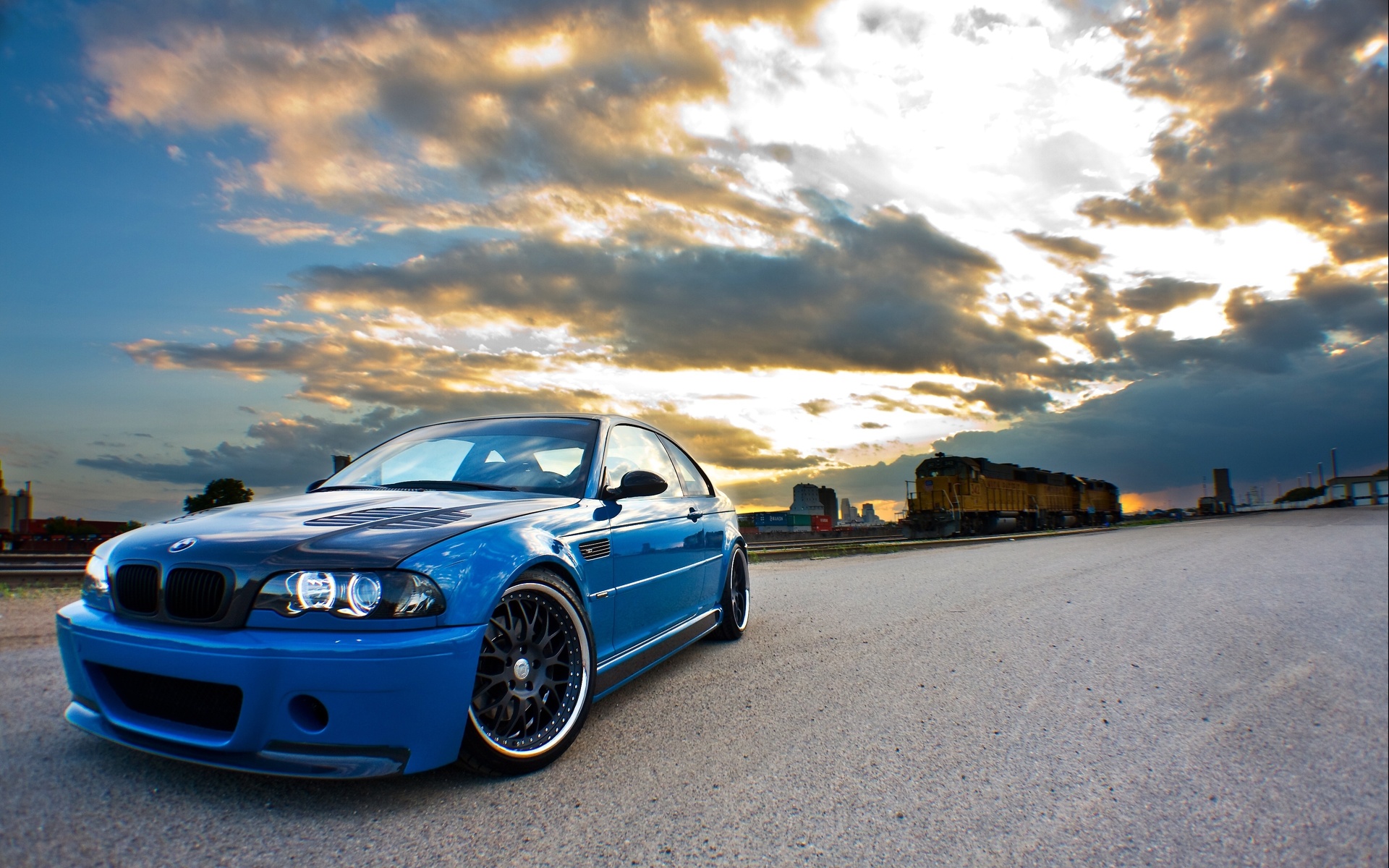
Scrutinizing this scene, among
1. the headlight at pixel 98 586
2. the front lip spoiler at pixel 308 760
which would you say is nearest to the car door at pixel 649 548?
the front lip spoiler at pixel 308 760

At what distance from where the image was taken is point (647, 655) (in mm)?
3910

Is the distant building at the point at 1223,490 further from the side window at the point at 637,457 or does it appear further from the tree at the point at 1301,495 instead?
the side window at the point at 637,457

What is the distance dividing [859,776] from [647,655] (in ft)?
4.63

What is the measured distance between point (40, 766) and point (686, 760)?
2.46 meters

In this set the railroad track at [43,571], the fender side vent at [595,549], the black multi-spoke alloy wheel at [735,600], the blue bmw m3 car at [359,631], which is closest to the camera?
the blue bmw m3 car at [359,631]

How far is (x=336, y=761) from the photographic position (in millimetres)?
2375

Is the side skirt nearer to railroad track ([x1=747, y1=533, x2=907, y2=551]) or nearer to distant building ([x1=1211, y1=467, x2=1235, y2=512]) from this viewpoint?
railroad track ([x1=747, y1=533, x2=907, y2=551])

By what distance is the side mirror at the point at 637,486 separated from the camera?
147 inches

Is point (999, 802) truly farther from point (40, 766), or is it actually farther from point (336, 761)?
point (40, 766)

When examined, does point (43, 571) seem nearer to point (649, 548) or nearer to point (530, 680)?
point (649, 548)

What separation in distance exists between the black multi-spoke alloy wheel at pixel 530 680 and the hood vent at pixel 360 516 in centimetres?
59

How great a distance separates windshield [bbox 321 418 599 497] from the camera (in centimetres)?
382

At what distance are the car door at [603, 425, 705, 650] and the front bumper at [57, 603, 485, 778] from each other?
3.78ft

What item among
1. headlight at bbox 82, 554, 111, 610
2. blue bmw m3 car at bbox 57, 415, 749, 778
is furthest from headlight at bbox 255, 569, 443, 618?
headlight at bbox 82, 554, 111, 610
